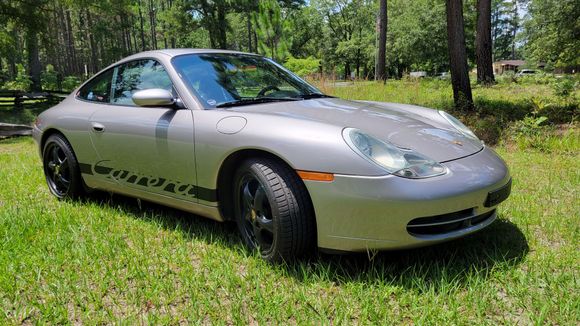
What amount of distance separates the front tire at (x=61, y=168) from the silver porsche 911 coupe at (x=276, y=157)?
2cm

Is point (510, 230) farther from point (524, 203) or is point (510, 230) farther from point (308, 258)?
point (308, 258)

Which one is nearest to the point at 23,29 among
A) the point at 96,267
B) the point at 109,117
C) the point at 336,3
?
the point at 109,117

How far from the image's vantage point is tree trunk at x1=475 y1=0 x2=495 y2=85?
12229mm

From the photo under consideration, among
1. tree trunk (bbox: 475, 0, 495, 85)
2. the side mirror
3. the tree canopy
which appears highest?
the tree canopy

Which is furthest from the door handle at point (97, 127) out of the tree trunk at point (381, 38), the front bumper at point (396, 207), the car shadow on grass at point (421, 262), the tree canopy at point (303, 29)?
the tree trunk at point (381, 38)

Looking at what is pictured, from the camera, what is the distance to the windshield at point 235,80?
114 inches

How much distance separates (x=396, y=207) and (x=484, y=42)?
1245 cm

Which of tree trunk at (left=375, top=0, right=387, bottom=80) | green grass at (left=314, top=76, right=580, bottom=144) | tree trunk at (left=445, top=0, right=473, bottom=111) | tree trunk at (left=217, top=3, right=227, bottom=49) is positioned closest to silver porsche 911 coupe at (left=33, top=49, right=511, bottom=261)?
green grass at (left=314, top=76, right=580, bottom=144)

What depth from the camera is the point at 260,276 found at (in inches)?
91.7

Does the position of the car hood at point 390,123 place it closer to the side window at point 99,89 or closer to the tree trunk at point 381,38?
the side window at point 99,89

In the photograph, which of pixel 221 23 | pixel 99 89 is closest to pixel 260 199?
pixel 99 89

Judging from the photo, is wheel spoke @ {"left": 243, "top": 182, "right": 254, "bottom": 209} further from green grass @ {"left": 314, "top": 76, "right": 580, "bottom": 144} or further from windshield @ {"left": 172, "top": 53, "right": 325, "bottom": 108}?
green grass @ {"left": 314, "top": 76, "right": 580, "bottom": 144}

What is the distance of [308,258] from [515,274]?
3.55 ft

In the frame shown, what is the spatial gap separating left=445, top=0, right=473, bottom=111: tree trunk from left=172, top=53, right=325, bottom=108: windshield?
4809mm
